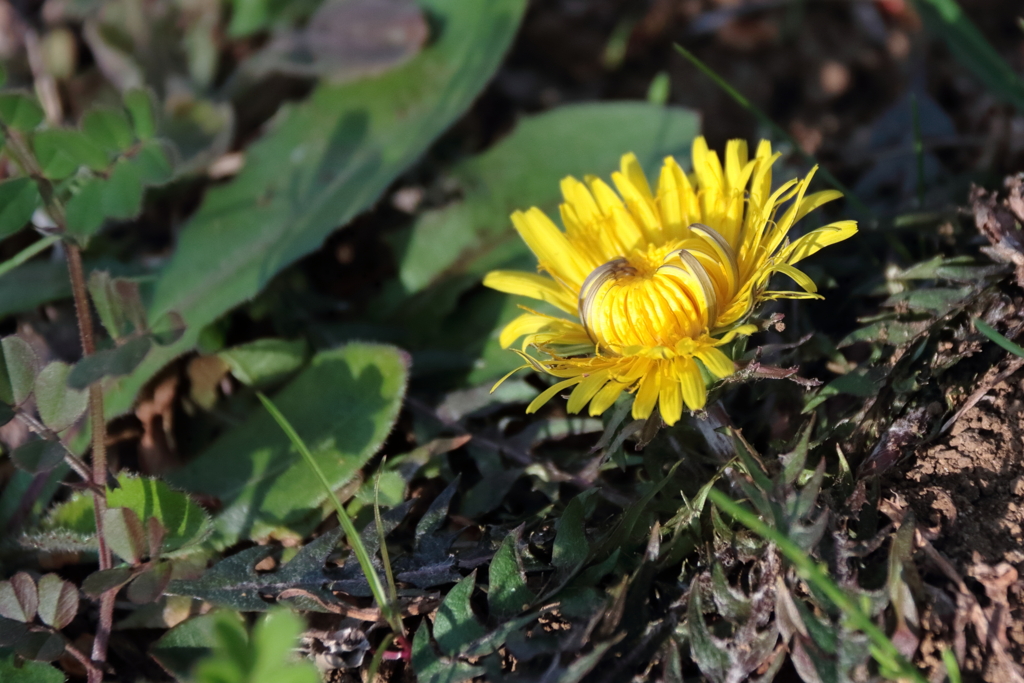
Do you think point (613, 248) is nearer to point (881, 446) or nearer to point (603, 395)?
point (603, 395)

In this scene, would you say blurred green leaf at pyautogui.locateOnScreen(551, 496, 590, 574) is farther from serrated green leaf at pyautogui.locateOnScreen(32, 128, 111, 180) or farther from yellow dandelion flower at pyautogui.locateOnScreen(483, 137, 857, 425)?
serrated green leaf at pyautogui.locateOnScreen(32, 128, 111, 180)

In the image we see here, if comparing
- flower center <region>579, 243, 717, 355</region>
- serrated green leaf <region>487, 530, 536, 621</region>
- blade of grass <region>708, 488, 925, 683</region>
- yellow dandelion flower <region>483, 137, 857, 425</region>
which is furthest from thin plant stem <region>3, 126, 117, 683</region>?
blade of grass <region>708, 488, 925, 683</region>

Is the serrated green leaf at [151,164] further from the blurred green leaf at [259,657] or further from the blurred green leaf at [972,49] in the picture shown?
the blurred green leaf at [972,49]

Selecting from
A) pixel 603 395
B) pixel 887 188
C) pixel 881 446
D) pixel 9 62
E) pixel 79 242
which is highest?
pixel 9 62

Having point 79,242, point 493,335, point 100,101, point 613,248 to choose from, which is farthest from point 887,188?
point 100,101

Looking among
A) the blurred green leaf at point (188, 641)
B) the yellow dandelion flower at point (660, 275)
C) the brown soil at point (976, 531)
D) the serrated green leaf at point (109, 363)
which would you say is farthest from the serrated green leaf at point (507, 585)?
the serrated green leaf at point (109, 363)

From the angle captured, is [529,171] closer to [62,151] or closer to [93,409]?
[62,151]

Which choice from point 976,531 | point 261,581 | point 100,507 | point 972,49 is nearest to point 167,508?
point 100,507
